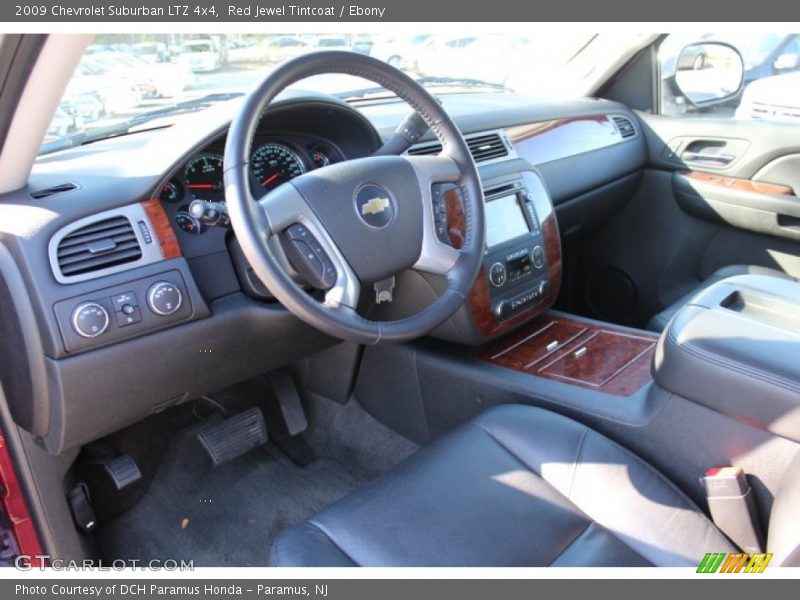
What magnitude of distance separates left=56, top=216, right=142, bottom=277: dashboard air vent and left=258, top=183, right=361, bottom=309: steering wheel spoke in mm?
376

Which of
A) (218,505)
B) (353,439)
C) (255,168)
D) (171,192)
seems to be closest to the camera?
(171,192)

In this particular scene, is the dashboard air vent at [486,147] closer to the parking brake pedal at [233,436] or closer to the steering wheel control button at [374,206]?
the steering wheel control button at [374,206]

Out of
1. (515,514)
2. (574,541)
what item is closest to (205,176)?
(515,514)

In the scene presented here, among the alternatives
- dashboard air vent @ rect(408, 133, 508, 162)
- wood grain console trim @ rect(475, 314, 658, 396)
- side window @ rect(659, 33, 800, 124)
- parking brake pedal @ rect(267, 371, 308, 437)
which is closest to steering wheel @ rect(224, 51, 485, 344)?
wood grain console trim @ rect(475, 314, 658, 396)

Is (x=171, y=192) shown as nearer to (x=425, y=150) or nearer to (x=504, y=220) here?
(x=425, y=150)

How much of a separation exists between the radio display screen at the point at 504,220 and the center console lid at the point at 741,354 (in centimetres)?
58

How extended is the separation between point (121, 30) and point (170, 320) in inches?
23.8

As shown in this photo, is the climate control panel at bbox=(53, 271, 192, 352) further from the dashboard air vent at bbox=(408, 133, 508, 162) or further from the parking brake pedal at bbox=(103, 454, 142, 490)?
the dashboard air vent at bbox=(408, 133, 508, 162)

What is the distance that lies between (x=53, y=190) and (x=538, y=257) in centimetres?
129

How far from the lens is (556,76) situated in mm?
3244

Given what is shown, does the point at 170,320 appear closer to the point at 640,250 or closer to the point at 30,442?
the point at 30,442

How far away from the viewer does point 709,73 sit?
3105 mm

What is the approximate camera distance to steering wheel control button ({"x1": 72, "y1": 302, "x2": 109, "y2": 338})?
4.81 ft

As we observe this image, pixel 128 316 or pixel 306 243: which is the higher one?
pixel 306 243
